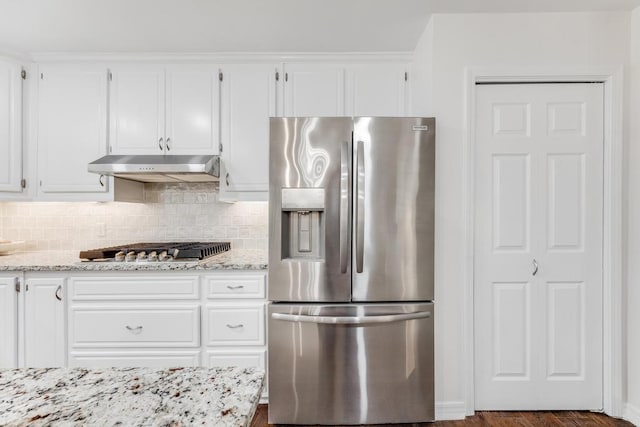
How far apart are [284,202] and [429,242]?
89 cm

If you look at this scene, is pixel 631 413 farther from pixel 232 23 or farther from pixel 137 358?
pixel 232 23

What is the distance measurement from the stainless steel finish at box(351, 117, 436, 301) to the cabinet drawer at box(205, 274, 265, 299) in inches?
25.9

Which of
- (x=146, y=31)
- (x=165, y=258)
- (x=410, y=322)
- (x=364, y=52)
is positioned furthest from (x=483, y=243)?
(x=146, y=31)

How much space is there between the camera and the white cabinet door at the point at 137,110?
250cm

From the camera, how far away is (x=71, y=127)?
2500 mm

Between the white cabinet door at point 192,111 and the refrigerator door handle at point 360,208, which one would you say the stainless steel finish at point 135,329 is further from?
the refrigerator door handle at point 360,208

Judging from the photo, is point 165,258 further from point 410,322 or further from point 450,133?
point 450,133

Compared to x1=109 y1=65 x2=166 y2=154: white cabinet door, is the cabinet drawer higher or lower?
lower

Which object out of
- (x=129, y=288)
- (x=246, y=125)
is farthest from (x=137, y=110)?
(x=129, y=288)

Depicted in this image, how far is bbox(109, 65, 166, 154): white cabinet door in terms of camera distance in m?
2.50

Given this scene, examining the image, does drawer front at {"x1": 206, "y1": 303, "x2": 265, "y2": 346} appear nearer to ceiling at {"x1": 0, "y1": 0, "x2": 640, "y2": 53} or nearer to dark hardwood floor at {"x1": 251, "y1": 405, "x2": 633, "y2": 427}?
dark hardwood floor at {"x1": 251, "y1": 405, "x2": 633, "y2": 427}

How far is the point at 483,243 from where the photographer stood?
82.4 inches

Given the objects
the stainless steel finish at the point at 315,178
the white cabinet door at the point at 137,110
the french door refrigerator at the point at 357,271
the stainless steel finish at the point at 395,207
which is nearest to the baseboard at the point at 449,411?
the french door refrigerator at the point at 357,271

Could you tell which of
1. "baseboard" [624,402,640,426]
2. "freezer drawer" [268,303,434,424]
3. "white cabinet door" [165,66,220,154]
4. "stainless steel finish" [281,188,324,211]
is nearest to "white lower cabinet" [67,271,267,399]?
"freezer drawer" [268,303,434,424]
